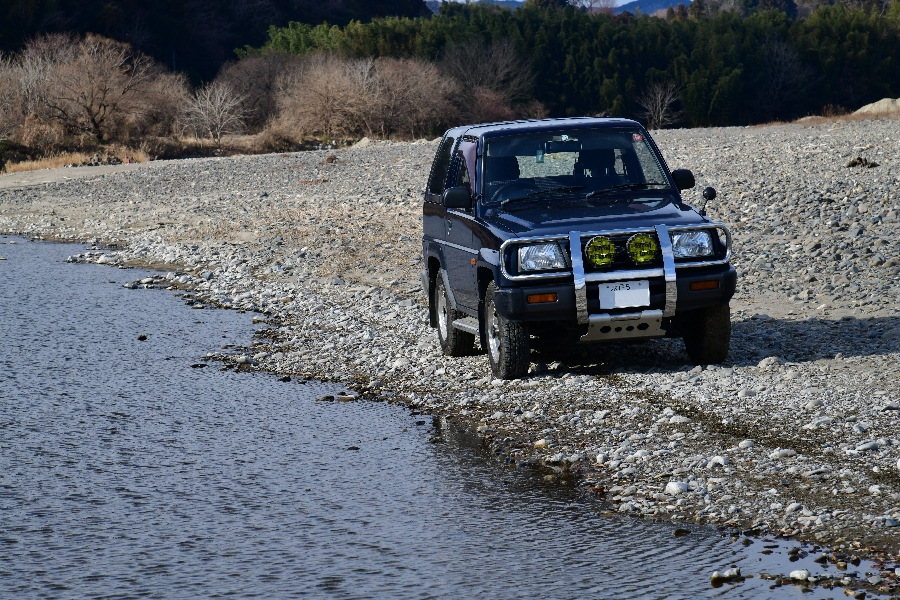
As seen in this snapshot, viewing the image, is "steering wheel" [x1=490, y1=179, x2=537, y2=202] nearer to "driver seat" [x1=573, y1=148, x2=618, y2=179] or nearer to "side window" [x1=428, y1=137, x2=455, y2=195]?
"driver seat" [x1=573, y1=148, x2=618, y2=179]

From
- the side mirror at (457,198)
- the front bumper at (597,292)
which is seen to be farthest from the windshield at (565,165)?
the front bumper at (597,292)

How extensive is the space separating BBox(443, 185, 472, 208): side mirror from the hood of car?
0.60 feet

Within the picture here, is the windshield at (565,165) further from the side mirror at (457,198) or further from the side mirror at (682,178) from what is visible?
the side mirror at (457,198)

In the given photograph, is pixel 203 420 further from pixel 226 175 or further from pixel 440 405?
pixel 226 175

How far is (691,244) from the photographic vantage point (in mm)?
8672

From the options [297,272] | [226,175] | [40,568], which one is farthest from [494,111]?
[40,568]

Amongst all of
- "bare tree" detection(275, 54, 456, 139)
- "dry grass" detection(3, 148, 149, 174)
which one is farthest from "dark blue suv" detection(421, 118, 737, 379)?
"bare tree" detection(275, 54, 456, 139)

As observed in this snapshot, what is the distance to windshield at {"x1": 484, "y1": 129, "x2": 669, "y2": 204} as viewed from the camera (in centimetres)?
940

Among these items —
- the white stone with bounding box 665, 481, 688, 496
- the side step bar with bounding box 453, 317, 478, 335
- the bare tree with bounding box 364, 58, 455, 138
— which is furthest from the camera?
the bare tree with bounding box 364, 58, 455, 138

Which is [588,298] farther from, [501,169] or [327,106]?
[327,106]

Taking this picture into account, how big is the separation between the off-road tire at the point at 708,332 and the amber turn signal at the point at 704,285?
261 mm

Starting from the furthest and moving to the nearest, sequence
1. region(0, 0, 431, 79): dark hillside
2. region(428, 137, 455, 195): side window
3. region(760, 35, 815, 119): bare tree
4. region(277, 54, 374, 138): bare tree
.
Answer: region(760, 35, 815, 119): bare tree → region(0, 0, 431, 79): dark hillside → region(277, 54, 374, 138): bare tree → region(428, 137, 455, 195): side window

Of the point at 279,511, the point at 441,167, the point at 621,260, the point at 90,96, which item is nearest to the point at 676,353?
the point at 621,260

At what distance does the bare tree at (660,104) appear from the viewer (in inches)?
3440
